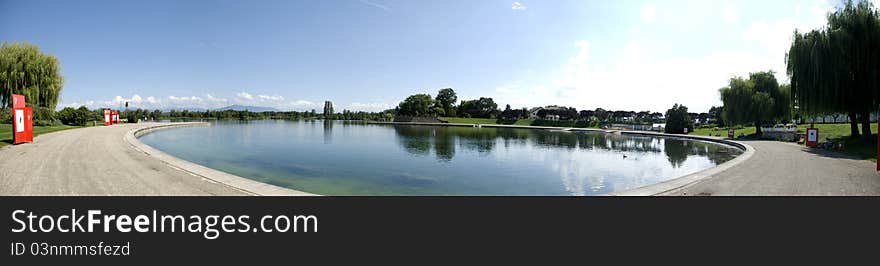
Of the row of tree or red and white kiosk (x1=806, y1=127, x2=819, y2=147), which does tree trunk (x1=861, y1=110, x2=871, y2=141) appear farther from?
the row of tree

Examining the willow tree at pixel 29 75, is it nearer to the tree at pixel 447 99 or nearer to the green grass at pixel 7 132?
the green grass at pixel 7 132

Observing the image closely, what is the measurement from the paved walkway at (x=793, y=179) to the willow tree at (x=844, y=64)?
26.8 ft

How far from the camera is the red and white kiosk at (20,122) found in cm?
1423

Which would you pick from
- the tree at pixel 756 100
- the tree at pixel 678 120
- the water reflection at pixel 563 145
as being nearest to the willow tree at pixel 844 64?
the water reflection at pixel 563 145

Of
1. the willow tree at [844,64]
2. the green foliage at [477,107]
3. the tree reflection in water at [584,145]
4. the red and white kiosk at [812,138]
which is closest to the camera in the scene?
the willow tree at [844,64]

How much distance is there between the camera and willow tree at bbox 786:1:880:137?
1688 cm

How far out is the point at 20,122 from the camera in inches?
575

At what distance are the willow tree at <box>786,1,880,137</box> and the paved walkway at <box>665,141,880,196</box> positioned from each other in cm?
816

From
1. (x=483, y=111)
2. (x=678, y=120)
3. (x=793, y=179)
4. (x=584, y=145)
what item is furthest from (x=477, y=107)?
(x=793, y=179)

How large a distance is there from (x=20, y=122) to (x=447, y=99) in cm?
8449
